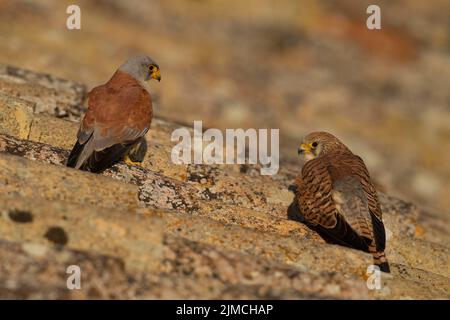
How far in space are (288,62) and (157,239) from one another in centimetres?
1680

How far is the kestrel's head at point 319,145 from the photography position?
7.94 meters

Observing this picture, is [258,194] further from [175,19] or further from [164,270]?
[175,19]

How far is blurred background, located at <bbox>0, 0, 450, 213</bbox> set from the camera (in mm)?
15836

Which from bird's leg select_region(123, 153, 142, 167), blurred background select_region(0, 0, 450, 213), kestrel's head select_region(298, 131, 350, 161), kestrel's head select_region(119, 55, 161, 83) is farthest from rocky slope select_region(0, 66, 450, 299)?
blurred background select_region(0, 0, 450, 213)

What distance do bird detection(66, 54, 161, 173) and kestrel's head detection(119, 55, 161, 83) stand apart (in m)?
0.35

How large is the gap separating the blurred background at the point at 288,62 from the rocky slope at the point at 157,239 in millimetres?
5541

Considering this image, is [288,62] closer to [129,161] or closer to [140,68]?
[140,68]

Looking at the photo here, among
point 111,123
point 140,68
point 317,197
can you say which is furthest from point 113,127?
point 317,197

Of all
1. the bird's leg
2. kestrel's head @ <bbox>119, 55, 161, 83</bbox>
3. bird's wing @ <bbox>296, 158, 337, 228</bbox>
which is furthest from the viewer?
kestrel's head @ <bbox>119, 55, 161, 83</bbox>

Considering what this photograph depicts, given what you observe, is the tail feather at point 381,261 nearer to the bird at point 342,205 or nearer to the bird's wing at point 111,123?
the bird at point 342,205

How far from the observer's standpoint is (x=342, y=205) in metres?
6.51

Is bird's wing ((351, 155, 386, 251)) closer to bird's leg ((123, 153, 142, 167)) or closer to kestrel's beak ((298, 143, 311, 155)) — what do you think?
kestrel's beak ((298, 143, 311, 155))

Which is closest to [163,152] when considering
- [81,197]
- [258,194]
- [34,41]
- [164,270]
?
[258,194]
